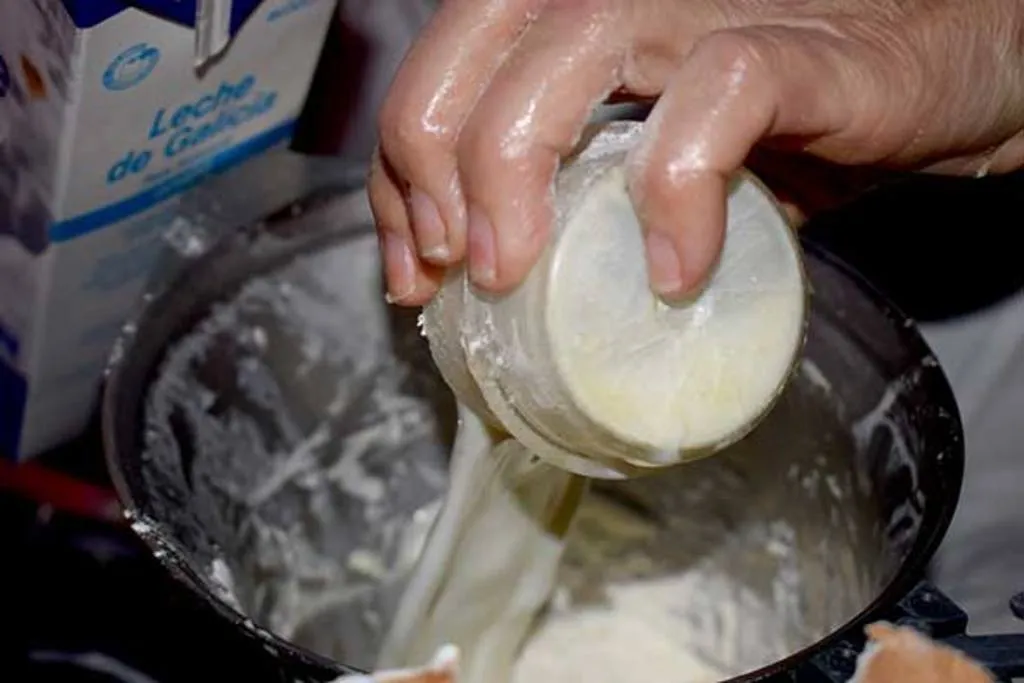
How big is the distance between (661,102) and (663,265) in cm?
5

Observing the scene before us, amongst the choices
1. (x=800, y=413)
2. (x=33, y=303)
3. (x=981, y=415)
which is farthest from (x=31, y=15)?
(x=981, y=415)

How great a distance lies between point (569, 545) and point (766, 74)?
396mm

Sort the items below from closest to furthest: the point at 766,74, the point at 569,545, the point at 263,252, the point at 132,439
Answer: the point at 766,74 → the point at 132,439 → the point at 263,252 → the point at 569,545

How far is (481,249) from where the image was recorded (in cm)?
48

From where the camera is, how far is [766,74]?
0.46 metres

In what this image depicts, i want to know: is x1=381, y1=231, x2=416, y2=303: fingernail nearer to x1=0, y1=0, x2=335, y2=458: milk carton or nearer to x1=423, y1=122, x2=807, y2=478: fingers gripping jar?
x1=423, y1=122, x2=807, y2=478: fingers gripping jar

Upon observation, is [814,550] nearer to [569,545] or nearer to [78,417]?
[569,545]

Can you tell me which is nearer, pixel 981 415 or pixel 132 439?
pixel 132 439

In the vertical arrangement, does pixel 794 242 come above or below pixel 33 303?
above

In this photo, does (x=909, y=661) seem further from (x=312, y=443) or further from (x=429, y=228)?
(x=312, y=443)

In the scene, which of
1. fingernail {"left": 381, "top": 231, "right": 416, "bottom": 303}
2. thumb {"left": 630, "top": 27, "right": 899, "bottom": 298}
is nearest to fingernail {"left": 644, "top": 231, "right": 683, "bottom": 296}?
thumb {"left": 630, "top": 27, "right": 899, "bottom": 298}

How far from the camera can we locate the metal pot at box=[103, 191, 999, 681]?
623 mm

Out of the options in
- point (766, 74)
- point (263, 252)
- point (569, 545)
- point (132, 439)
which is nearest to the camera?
point (766, 74)

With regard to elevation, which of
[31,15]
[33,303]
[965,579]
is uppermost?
[31,15]
